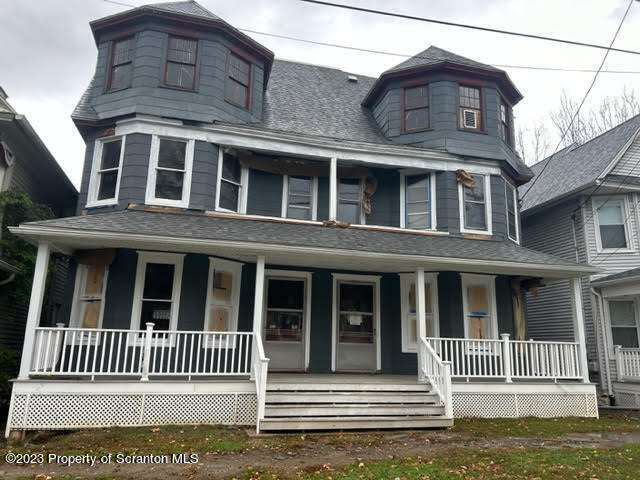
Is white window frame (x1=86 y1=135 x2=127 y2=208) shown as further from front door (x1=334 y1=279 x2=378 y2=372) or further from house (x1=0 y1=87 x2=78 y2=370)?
front door (x1=334 y1=279 x2=378 y2=372)

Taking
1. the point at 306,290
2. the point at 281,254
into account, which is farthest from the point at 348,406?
the point at 306,290

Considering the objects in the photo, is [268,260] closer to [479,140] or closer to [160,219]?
[160,219]

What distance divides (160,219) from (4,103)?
424 centimetres

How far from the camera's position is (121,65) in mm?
11258

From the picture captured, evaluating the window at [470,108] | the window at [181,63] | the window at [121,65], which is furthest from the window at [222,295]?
the window at [470,108]

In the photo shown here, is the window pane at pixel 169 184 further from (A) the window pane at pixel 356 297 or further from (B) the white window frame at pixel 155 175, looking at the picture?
(A) the window pane at pixel 356 297

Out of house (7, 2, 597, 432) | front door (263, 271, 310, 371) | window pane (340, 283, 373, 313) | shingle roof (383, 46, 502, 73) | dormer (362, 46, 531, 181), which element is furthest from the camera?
shingle roof (383, 46, 502, 73)

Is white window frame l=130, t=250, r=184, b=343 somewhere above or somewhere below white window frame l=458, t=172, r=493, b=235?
below

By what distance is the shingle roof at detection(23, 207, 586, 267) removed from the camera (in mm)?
8695

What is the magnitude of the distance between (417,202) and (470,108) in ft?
9.79

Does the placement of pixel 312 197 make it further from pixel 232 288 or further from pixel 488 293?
pixel 488 293

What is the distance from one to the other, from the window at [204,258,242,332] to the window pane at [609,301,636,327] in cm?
1030

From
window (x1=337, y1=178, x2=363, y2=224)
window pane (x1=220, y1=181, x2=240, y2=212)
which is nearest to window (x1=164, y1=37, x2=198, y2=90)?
window pane (x1=220, y1=181, x2=240, y2=212)

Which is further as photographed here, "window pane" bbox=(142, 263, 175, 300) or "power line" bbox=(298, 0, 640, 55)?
"window pane" bbox=(142, 263, 175, 300)
